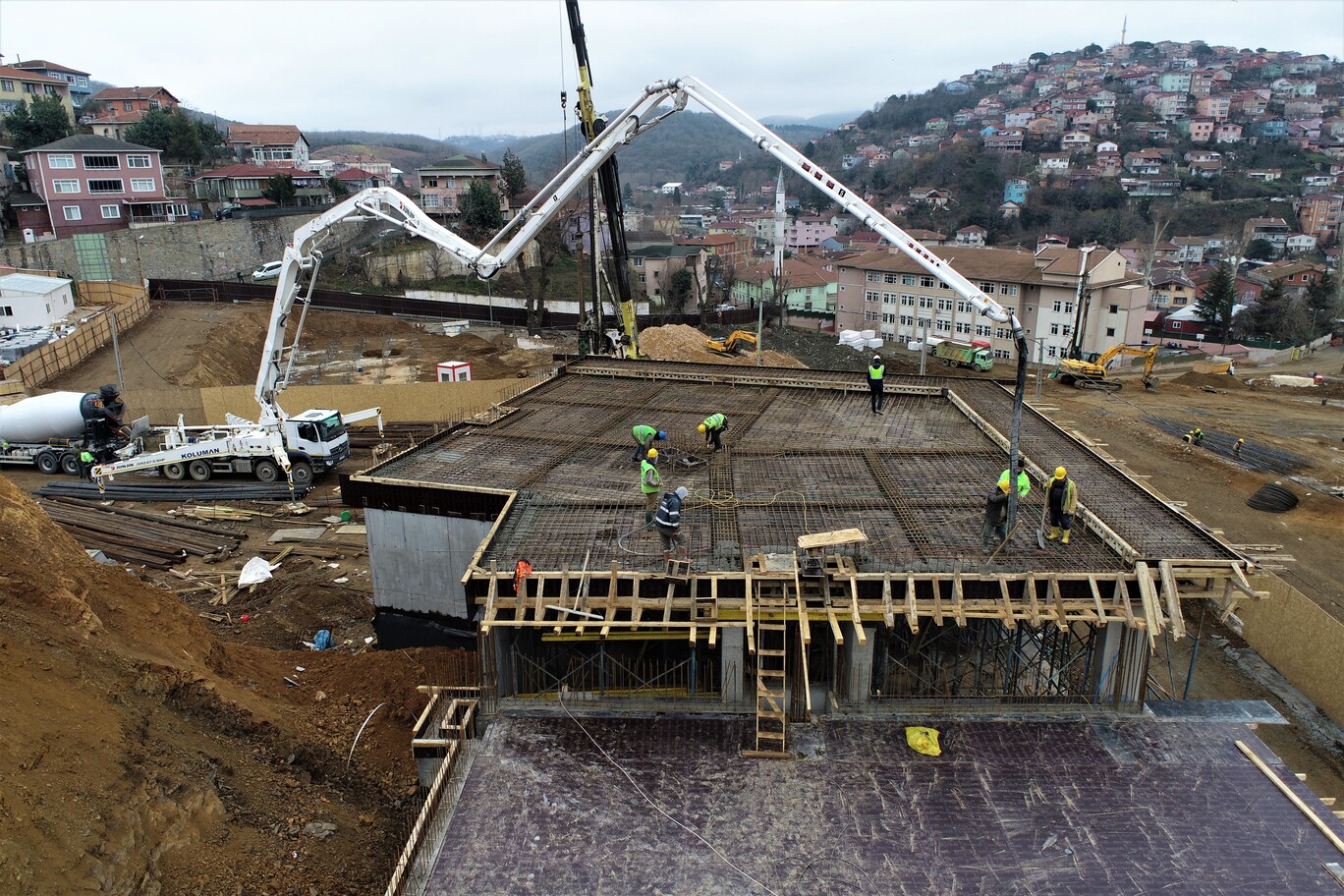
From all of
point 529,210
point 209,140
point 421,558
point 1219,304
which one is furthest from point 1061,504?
point 209,140

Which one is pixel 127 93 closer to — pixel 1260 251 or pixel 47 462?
pixel 47 462

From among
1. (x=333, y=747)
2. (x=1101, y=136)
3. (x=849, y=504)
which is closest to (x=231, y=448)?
(x=333, y=747)

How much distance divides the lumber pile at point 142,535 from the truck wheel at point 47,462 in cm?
386

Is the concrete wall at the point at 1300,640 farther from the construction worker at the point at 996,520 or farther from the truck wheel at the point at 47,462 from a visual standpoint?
the truck wheel at the point at 47,462

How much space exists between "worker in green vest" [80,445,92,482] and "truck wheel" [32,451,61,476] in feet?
4.13

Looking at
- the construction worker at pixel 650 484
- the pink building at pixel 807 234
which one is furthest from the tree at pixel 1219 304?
the pink building at pixel 807 234

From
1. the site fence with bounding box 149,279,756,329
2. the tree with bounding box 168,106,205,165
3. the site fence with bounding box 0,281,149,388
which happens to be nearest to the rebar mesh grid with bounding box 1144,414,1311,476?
the site fence with bounding box 149,279,756,329

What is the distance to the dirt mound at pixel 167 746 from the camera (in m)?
9.03

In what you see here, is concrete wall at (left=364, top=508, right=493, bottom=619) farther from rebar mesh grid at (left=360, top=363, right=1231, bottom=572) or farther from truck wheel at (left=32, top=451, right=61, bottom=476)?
truck wheel at (left=32, top=451, right=61, bottom=476)

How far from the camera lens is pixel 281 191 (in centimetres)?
6994

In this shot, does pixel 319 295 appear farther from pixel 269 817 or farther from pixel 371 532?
pixel 269 817

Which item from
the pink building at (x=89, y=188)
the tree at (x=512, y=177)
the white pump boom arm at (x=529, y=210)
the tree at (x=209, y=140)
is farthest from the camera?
the tree at (x=209, y=140)

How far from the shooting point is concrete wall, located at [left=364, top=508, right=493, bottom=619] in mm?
16953

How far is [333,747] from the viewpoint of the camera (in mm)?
13500
